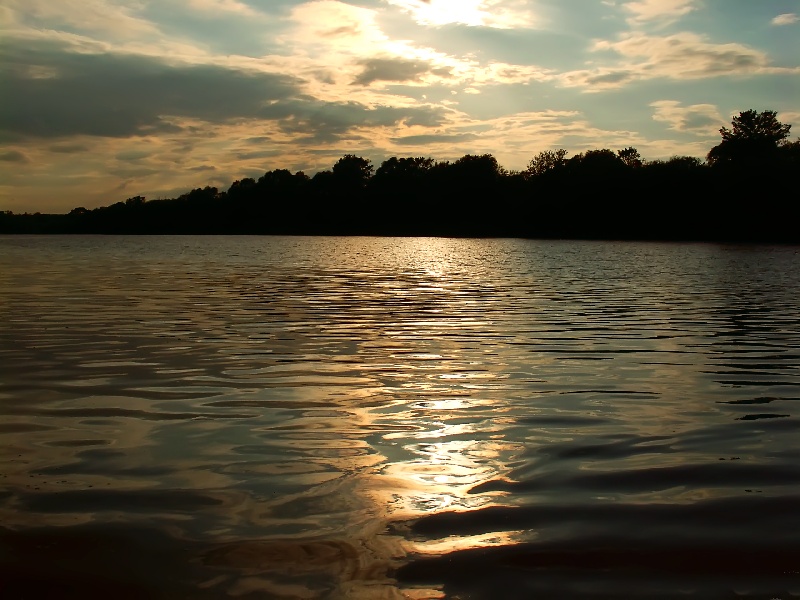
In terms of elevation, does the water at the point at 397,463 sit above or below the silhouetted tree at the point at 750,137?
below

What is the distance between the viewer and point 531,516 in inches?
210

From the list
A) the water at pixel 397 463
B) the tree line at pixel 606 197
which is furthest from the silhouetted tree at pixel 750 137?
the water at pixel 397 463

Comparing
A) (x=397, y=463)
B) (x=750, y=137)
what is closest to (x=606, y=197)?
(x=750, y=137)

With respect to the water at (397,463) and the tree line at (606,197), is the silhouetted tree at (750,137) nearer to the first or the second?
the tree line at (606,197)

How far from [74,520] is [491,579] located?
297 centimetres

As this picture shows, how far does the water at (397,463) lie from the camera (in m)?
4.49

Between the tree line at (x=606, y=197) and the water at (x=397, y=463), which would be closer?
the water at (x=397, y=463)

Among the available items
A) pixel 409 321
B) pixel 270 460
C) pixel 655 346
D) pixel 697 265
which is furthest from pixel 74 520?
pixel 697 265

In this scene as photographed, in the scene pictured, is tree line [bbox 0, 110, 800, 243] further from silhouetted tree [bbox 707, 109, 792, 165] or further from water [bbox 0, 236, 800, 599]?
water [bbox 0, 236, 800, 599]

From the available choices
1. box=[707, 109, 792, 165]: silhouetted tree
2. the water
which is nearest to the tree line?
box=[707, 109, 792, 165]: silhouetted tree

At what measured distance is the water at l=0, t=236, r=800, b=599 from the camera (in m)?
4.49

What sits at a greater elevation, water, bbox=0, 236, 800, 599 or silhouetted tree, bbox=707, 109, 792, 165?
silhouetted tree, bbox=707, 109, 792, 165

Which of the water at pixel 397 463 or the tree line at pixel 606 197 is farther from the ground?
the tree line at pixel 606 197

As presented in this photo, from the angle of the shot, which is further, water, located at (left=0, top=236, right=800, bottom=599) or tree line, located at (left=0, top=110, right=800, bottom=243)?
tree line, located at (left=0, top=110, right=800, bottom=243)
